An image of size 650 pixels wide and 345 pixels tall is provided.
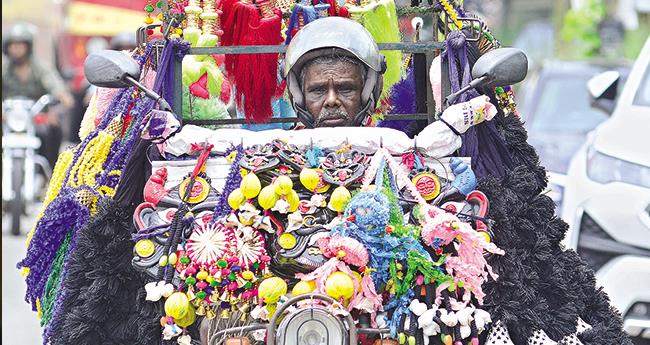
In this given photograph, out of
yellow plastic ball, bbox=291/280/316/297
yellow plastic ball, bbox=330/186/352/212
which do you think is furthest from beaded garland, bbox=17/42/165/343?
yellow plastic ball, bbox=291/280/316/297

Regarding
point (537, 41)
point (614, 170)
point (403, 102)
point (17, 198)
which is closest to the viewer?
point (403, 102)

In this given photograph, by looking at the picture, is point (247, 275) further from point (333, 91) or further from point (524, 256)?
point (333, 91)

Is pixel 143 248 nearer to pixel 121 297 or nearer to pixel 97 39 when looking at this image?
pixel 121 297

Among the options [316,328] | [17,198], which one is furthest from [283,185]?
[17,198]

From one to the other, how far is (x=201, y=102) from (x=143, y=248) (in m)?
1.52

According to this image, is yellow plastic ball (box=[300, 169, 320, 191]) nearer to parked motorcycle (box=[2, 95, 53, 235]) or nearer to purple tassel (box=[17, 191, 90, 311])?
purple tassel (box=[17, 191, 90, 311])

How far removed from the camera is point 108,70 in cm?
511

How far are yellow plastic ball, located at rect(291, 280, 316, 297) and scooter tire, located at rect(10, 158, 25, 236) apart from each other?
36.2 feet

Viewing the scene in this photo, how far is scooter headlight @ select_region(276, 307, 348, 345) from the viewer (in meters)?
4.35

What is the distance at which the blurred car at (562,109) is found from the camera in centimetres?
1350

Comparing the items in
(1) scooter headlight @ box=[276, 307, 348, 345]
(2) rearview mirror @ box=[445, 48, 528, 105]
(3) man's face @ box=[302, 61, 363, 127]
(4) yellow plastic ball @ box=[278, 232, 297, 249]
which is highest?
(2) rearview mirror @ box=[445, 48, 528, 105]

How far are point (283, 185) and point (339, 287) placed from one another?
16.7 inches

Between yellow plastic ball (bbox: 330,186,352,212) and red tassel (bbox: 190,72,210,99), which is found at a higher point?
yellow plastic ball (bbox: 330,186,352,212)

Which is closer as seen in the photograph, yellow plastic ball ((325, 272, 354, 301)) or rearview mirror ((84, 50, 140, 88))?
yellow plastic ball ((325, 272, 354, 301))
